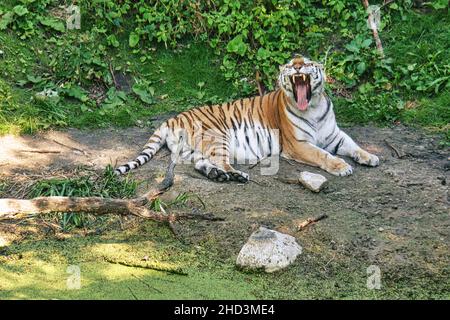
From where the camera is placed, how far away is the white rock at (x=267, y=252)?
186 inches

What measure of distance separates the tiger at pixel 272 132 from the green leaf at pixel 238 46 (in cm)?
106

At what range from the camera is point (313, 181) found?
20.0 ft

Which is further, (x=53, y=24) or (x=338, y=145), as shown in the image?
(x=53, y=24)

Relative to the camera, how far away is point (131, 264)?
4.84 m

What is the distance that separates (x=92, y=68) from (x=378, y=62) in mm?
3278

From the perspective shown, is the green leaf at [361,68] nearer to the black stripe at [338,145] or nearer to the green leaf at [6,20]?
the black stripe at [338,145]

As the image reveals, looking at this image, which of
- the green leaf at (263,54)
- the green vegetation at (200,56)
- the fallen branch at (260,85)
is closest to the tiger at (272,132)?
the fallen branch at (260,85)

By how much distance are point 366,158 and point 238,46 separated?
2.48 metres

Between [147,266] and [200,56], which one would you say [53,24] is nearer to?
[200,56]

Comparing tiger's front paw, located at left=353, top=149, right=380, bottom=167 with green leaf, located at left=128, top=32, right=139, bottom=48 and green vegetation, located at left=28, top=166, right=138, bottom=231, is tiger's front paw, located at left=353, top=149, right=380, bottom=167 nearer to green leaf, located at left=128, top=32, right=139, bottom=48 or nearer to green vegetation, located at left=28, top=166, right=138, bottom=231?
green vegetation, located at left=28, top=166, right=138, bottom=231

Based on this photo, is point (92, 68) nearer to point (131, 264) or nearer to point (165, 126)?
point (165, 126)

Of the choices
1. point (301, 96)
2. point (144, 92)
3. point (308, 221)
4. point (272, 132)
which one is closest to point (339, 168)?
point (301, 96)
